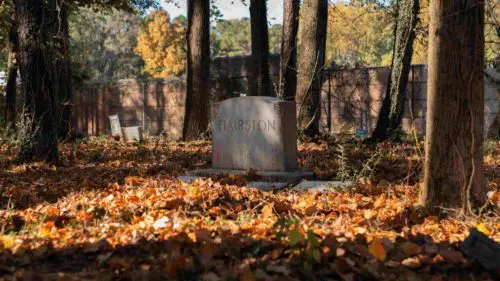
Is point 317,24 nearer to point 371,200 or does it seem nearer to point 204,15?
point 204,15

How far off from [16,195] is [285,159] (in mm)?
3981

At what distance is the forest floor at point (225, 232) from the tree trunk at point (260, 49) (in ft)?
22.8

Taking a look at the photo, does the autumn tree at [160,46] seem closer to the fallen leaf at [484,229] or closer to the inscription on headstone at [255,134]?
the inscription on headstone at [255,134]

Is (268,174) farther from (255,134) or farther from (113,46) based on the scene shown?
(113,46)

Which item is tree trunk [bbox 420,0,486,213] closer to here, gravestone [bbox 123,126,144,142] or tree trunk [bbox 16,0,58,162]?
tree trunk [bbox 16,0,58,162]

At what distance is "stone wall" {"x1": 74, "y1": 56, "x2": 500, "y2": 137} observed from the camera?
22.3 m

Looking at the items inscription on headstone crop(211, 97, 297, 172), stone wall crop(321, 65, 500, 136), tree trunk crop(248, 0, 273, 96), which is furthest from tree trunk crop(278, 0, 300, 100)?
stone wall crop(321, 65, 500, 136)

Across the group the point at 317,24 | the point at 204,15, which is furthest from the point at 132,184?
the point at 204,15

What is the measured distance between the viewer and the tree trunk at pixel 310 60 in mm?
15711

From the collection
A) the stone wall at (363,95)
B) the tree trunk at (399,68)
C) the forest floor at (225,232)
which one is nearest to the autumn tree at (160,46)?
the stone wall at (363,95)

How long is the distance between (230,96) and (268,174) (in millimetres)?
14981

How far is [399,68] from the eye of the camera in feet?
49.2

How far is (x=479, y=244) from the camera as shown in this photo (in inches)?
172

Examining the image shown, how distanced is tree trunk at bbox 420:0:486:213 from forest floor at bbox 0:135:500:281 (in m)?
0.32
